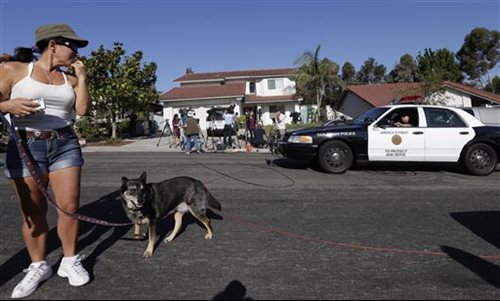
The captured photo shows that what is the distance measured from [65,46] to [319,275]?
2.81 meters

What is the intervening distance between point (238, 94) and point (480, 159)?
2906 cm

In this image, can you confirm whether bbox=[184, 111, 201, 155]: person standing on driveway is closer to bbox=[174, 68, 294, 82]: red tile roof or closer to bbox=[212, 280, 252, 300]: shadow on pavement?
bbox=[212, 280, 252, 300]: shadow on pavement

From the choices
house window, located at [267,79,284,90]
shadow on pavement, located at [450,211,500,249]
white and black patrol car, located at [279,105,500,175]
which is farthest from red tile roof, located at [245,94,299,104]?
shadow on pavement, located at [450,211,500,249]

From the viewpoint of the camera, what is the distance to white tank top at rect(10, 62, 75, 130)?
300 centimetres

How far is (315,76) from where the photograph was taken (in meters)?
37.9

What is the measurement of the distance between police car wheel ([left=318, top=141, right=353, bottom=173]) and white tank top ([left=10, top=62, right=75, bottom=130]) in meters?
7.00

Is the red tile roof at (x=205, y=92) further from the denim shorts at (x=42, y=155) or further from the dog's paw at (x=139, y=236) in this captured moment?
the denim shorts at (x=42, y=155)

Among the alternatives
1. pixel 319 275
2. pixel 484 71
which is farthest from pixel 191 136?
pixel 484 71

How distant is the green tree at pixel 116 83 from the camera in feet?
75.7

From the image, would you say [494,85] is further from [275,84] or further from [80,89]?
[80,89]

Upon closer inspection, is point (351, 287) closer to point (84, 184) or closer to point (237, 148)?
point (84, 184)

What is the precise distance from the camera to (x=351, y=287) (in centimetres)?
340

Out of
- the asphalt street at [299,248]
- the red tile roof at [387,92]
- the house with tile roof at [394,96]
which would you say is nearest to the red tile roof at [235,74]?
the house with tile roof at [394,96]

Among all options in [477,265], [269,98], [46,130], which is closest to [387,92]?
[269,98]
